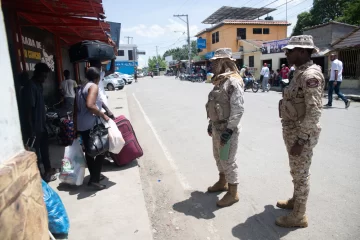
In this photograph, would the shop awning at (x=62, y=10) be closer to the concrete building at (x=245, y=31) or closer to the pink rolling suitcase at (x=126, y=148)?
the pink rolling suitcase at (x=126, y=148)

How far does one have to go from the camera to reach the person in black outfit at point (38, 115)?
3.75 m

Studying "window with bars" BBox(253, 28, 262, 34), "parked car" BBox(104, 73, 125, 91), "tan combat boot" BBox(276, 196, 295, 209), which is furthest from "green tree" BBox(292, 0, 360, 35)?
"tan combat boot" BBox(276, 196, 295, 209)

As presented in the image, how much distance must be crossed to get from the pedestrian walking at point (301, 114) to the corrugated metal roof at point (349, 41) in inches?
576

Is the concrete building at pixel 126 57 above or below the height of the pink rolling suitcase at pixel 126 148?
above

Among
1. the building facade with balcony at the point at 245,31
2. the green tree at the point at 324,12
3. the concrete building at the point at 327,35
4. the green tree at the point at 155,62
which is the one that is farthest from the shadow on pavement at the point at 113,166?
the green tree at the point at 155,62

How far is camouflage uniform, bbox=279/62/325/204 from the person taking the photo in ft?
7.93

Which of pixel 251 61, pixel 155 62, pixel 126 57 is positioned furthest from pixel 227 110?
pixel 155 62

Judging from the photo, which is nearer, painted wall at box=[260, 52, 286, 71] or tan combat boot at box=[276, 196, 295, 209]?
tan combat boot at box=[276, 196, 295, 209]

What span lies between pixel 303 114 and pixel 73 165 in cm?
293

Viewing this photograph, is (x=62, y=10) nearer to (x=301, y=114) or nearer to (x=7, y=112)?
(x=7, y=112)

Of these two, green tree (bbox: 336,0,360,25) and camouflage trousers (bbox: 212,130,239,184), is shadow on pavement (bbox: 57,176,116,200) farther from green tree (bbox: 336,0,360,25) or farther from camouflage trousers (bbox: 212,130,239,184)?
green tree (bbox: 336,0,360,25)

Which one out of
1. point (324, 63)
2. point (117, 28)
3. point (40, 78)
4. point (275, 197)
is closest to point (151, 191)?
point (275, 197)

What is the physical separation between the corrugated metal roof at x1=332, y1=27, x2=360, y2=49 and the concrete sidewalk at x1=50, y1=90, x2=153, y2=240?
1527 cm

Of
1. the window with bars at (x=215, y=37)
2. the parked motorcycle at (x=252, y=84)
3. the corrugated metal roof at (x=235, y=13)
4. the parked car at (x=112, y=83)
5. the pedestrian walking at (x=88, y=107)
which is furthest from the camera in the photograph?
the window with bars at (x=215, y=37)
